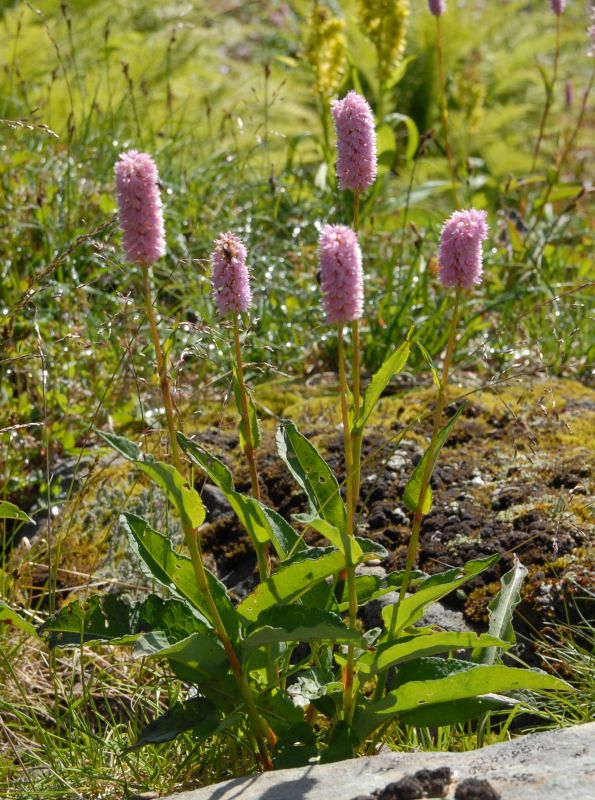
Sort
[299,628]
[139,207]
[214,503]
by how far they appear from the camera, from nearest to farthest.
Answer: [139,207]
[299,628]
[214,503]

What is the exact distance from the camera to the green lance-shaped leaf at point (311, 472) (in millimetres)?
2258

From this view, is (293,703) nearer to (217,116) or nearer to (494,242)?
(494,242)

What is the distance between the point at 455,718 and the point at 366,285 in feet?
7.86

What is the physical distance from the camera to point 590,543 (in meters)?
2.66

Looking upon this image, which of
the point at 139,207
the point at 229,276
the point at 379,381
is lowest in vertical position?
the point at 379,381

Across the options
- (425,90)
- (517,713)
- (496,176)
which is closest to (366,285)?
(517,713)

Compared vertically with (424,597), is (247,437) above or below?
above

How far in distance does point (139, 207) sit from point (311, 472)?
85cm

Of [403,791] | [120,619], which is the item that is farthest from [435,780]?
[120,619]

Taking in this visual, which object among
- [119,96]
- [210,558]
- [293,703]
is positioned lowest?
[210,558]

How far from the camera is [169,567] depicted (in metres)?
2.08

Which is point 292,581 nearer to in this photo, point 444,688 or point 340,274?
point 444,688

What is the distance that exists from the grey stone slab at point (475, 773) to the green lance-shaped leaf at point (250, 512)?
0.44 m

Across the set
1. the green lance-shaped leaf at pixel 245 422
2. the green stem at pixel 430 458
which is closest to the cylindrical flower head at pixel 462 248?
the green stem at pixel 430 458
